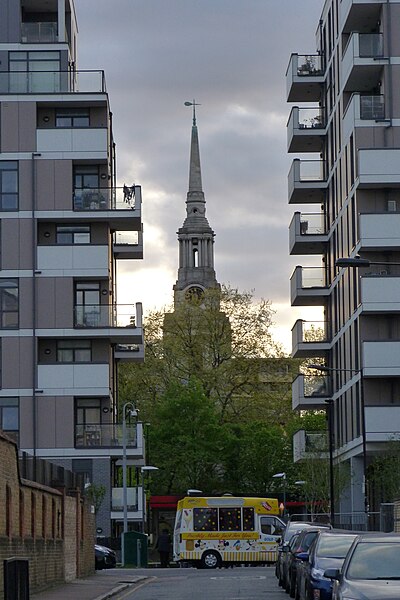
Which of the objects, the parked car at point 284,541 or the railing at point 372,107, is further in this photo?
the railing at point 372,107

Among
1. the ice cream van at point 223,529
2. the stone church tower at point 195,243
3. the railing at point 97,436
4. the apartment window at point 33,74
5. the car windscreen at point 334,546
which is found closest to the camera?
the car windscreen at point 334,546

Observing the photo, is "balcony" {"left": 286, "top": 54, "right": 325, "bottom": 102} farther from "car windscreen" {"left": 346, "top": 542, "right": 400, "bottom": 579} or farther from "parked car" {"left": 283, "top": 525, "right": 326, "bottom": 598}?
"car windscreen" {"left": 346, "top": 542, "right": 400, "bottom": 579}

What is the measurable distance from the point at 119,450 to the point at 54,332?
233 inches

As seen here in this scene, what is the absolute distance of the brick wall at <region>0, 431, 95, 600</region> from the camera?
29.5 metres

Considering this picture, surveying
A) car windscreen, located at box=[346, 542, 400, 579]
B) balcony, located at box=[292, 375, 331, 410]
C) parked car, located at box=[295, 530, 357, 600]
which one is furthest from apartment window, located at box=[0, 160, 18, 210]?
car windscreen, located at box=[346, 542, 400, 579]

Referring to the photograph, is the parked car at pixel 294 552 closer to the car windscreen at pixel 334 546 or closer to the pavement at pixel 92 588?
the car windscreen at pixel 334 546

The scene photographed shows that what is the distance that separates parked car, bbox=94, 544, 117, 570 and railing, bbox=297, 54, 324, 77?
2753 cm

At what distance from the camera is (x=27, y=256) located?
62.0 meters

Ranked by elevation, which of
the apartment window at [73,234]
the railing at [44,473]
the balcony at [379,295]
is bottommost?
the railing at [44,473]

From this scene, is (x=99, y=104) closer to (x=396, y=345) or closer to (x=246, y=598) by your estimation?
(x=396, y=345)

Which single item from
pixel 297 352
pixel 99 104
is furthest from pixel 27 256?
pixel 297 352

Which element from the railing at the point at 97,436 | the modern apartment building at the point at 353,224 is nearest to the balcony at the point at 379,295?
the modern apartment building at the point at 353,224

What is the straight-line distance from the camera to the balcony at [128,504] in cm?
6369

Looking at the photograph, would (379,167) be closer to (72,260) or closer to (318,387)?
(72,260)
